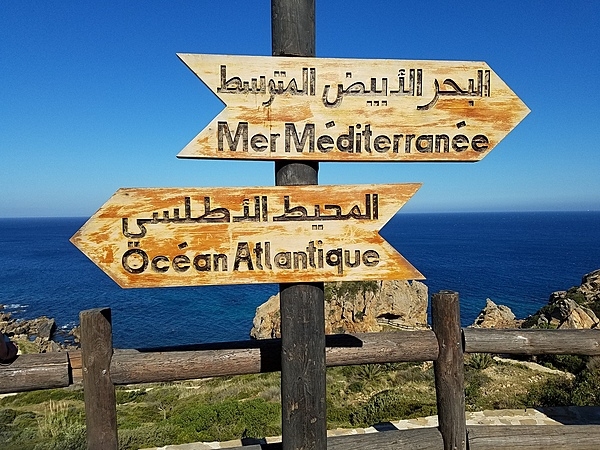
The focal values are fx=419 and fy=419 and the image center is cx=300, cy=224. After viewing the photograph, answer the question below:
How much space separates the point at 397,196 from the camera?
7.90 feet

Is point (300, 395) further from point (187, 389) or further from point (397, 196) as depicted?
point (187, 389)

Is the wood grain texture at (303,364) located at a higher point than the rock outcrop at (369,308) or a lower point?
higher

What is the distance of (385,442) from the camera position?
3.18 metres

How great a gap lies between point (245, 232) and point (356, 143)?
2.64 feet

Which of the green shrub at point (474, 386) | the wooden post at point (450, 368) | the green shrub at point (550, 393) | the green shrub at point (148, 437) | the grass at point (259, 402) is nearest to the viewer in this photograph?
the wooden post at point (450, 368)

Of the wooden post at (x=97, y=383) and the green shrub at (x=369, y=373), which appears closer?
the wooden post at (x=97, y=383)

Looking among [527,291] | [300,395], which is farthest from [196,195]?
[527,291]

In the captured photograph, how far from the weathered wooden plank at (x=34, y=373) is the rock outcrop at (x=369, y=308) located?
64.0 ft

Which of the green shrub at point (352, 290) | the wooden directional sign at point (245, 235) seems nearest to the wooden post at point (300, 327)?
the wooden directional sign at point (245, 235)

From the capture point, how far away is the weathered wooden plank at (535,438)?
11.3ft

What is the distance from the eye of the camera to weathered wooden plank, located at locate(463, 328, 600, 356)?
11.9ft

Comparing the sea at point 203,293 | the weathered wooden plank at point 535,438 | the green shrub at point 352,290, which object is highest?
the weathered wooden plank at point 535,438

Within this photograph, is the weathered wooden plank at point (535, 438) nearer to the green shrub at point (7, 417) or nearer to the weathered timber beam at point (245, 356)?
the weathered timber beam at point (245, 356)

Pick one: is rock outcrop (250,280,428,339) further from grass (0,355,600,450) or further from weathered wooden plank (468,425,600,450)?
weathered wooden plank (468,425,600,450)
